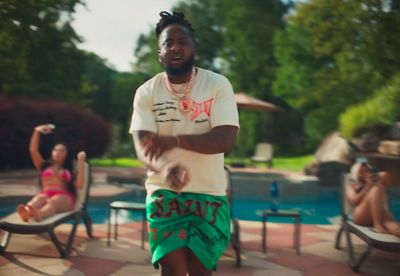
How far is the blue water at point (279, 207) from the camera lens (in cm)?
1014

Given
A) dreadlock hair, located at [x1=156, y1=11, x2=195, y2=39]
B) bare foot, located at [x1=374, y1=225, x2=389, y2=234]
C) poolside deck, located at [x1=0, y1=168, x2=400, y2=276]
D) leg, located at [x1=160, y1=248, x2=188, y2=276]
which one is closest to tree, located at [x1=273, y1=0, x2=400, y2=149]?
bare foot, located at [x1=374, y1=225, x2=389, y2=234]

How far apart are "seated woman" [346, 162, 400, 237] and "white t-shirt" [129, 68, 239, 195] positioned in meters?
3.68

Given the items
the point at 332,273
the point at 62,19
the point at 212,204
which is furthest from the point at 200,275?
the point at 62,19

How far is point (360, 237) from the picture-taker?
17.1ft

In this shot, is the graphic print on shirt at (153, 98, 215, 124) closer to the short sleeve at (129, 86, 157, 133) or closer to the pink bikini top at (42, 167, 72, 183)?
the short sleeve at (129, 86, 157, 133)

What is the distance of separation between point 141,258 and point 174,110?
367 cm

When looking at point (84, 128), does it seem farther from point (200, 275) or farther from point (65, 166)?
point (200, 275)

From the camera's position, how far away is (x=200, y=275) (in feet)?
6.82

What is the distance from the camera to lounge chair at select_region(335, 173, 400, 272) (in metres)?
4.72

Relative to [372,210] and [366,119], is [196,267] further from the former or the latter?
[366,119]

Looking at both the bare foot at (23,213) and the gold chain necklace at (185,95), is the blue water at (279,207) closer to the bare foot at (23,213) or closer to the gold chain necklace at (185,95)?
the bare foot at (23,213)

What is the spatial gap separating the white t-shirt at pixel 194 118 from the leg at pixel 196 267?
0.98 feet

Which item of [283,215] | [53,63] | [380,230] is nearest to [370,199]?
[380,230]

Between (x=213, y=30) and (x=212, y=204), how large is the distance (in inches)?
1484
